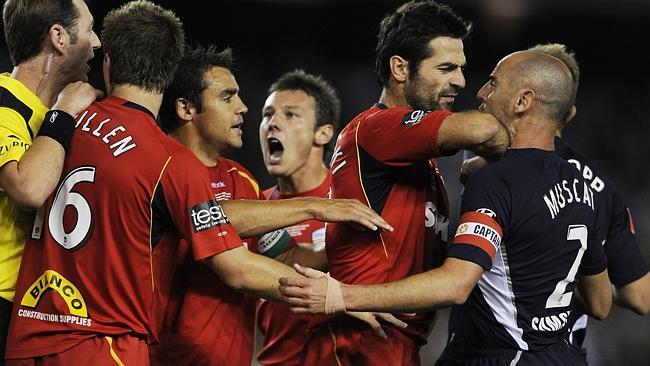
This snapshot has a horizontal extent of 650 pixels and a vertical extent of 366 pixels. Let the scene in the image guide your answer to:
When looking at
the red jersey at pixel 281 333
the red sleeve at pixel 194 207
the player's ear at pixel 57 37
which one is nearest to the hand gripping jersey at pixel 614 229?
the red jersey at pixel 281 333

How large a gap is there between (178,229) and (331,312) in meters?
0.78

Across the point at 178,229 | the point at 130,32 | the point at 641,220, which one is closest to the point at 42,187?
the point at 178,229

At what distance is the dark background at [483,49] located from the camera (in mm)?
12312

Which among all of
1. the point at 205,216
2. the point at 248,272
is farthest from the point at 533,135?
the point at 205,216

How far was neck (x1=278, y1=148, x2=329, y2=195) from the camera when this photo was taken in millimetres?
6828

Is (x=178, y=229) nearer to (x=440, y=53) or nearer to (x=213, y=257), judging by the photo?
(x=213, y=257)

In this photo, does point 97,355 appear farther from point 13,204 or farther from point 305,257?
point 305,257

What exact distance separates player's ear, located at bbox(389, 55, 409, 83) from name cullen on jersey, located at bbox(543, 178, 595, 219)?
1.25 m

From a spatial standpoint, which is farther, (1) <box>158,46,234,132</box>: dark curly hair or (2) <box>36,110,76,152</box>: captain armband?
(1) <box>158,46,234,132</box>: dark curly hair

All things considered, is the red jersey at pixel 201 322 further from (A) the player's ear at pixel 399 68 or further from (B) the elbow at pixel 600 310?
(B) the elbow at pixel 600 310

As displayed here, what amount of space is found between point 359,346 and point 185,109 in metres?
1.73

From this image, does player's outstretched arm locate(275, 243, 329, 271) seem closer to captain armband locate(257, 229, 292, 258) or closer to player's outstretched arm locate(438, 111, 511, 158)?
captain armband locate(257, 229, 292, 258)

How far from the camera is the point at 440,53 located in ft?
16.6

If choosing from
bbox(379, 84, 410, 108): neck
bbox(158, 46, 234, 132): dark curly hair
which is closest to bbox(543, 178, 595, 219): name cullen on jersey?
bbox(379, 84, 410, 108): neck
